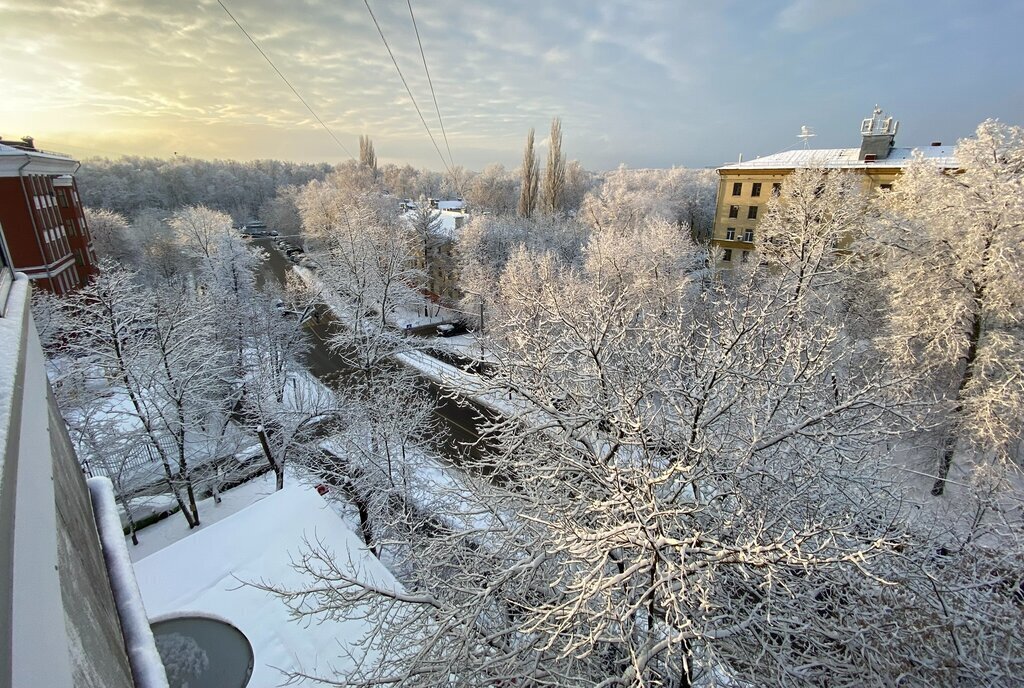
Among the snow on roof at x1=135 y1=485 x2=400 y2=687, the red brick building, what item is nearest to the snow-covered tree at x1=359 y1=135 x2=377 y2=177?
the red brick building

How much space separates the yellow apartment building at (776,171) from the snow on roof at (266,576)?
2302 centimetres

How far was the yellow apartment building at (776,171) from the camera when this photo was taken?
84.2 ft

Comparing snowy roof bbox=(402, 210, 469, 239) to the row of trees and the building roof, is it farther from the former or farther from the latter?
the building roof

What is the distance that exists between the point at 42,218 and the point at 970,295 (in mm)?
34229

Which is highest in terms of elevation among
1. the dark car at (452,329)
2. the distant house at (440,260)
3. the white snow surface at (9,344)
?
the white snow surface at (9,344)

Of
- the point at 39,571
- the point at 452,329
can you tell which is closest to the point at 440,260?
the point at 452,329

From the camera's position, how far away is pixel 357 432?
12680mm

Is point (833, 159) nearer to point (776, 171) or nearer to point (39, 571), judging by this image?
point (776, 171)

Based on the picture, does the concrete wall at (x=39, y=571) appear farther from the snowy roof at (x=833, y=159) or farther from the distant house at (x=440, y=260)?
the distant house at (x=440, y=260)

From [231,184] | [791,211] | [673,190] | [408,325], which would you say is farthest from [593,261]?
[231,184]

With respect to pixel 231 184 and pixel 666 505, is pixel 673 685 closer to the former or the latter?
pixel 666 505

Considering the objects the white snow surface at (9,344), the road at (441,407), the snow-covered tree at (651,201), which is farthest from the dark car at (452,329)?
the white snow surface at (9,344)

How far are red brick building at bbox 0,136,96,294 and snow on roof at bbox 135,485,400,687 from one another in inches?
547

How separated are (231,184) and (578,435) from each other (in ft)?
305
